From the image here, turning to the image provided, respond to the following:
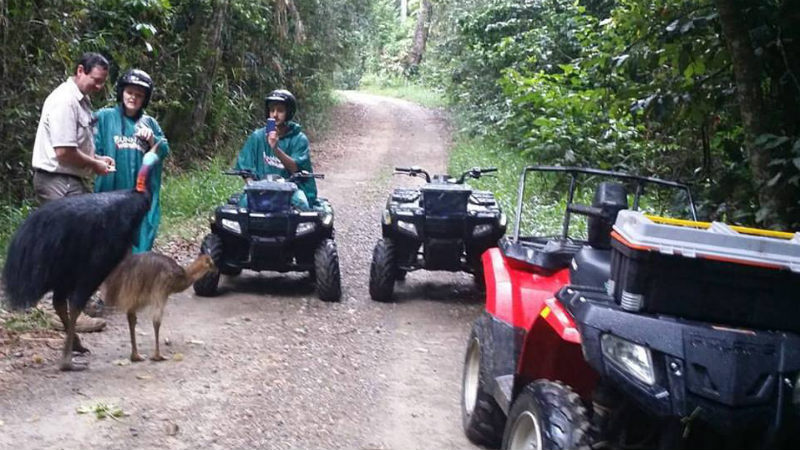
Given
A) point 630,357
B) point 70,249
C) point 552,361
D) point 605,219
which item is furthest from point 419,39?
point 630,357

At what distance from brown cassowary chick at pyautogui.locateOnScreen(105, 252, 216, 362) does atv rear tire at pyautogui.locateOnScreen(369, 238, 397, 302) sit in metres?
2.49

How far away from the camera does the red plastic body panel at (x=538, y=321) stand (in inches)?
150

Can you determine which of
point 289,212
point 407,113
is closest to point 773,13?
point 289,212

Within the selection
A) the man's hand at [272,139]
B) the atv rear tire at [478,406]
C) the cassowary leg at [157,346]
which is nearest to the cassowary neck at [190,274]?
the cassowary leg at [157,346]

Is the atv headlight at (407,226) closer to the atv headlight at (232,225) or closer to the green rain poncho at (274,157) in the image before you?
the green rain poncho at (274,157)

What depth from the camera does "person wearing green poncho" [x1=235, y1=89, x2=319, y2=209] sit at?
8781 millimetres

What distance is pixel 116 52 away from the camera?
11.9m

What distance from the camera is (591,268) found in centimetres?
412

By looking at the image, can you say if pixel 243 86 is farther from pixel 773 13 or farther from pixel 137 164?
pixel 773 13

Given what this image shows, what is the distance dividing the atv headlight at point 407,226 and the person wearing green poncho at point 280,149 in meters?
1.03

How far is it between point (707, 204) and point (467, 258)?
8.15 ft

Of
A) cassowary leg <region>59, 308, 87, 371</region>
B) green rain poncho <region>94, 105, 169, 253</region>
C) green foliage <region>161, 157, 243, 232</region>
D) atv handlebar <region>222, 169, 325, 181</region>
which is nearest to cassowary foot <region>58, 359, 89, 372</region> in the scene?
cassowary leg <region>59, 308, 87, 371</region>

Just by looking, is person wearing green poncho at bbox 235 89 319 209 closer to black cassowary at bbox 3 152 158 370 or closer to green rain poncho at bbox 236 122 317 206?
green rain poncho at bbox 236 122 317 206

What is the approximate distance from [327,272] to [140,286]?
7.93 ft
